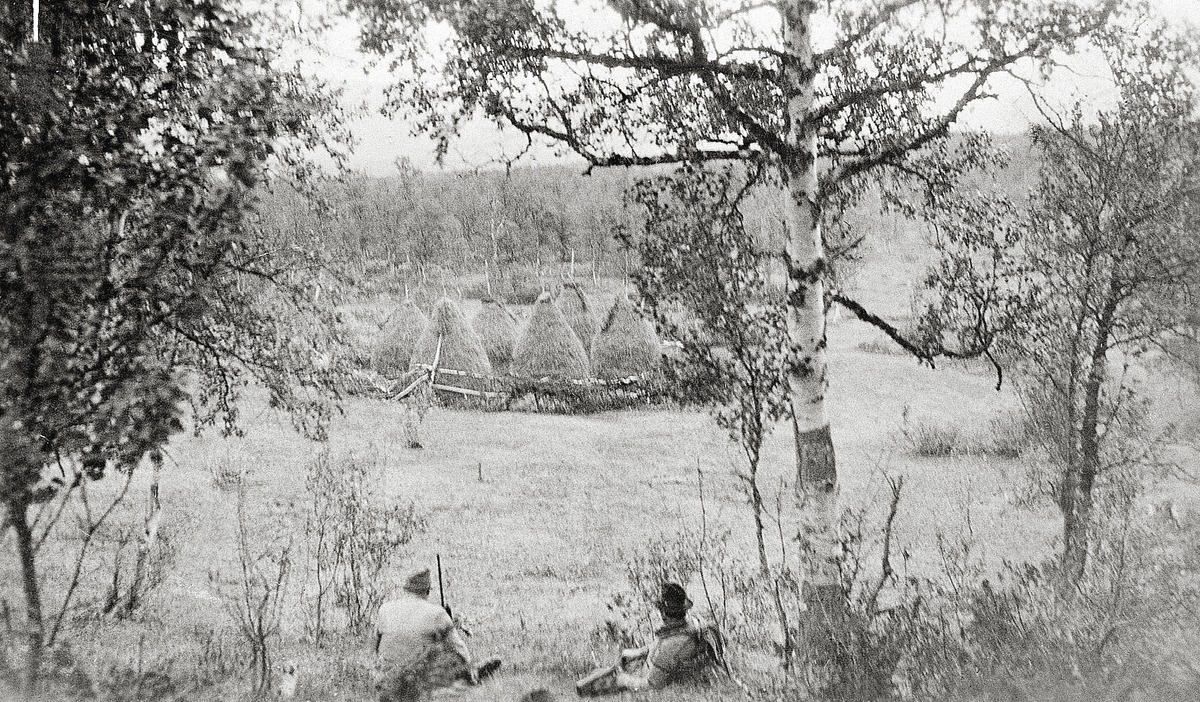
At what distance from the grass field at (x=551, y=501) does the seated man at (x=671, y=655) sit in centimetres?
11

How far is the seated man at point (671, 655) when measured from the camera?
12.6ft

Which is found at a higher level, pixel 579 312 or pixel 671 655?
pixel 579 312

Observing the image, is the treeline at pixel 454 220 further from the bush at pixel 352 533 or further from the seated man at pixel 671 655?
the seated man at pixel 671 655

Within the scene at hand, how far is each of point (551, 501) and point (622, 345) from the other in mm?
3984

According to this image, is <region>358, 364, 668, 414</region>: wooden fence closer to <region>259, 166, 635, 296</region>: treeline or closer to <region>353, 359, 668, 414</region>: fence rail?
<region>353, 359, 668, 414</region>: fence rail

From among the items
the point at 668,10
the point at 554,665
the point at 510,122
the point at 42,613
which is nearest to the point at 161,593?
the point at 42,613

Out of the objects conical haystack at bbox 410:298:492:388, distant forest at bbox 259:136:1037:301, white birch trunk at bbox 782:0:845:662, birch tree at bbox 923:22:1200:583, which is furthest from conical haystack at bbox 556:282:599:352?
birch tree at bbox 923:22:1200:583

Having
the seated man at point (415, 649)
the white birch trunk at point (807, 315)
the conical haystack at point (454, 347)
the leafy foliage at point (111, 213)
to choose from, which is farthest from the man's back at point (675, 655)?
the conical haystack at point (454, 347)

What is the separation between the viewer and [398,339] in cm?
685

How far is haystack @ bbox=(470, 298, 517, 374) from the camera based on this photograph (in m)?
7.77

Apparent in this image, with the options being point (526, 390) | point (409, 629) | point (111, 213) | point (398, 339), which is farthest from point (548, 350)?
point (111, 213)

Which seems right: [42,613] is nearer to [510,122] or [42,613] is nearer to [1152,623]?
[510,122]

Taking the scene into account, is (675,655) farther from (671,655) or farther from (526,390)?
(526,390)

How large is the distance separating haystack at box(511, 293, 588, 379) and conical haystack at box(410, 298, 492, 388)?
1.35 feet
